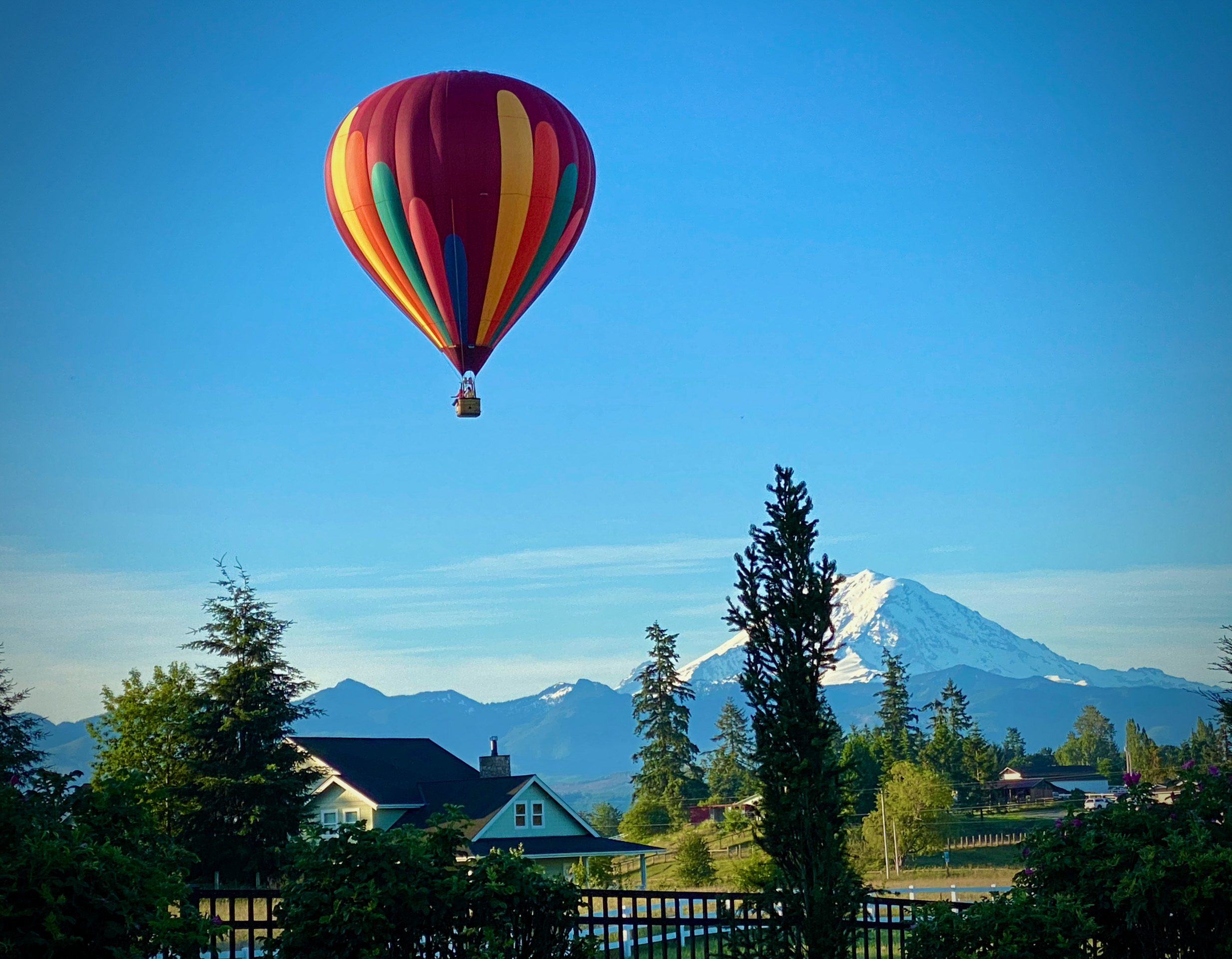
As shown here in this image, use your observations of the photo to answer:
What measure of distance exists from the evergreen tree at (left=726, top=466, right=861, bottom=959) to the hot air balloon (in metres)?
14.3

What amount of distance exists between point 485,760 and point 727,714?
204ft

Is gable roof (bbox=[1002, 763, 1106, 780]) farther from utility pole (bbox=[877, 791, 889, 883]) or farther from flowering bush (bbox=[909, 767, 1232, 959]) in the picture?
flowering bush (bbox=[909, 767, 1232, 959])

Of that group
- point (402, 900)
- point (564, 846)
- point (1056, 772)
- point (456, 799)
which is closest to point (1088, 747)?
point (1056, 772)

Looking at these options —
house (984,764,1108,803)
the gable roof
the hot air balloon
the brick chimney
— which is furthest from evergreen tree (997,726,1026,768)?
the hot air balloon

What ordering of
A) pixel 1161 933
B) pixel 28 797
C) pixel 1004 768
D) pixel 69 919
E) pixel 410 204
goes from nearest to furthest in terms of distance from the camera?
pixel 69 919
pixel 28 797
pixel 1161 933
pixel 410 204
pixel 1004 768

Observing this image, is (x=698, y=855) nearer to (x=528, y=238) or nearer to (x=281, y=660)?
(x=281, y=660)

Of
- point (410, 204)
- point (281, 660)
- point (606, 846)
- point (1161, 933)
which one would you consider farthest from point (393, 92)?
point (606, 846)

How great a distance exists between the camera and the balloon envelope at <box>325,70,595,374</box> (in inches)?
1025

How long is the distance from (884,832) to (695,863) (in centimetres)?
1050

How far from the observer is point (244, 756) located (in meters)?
35.0

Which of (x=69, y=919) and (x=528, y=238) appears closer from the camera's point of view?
(x=69, y=919)

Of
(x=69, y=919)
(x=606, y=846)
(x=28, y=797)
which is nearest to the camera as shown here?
(x=69, y=919)

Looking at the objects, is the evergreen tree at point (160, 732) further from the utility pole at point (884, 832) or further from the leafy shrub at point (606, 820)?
the leafy shrub at point (606, 820)

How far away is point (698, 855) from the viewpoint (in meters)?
47.2
